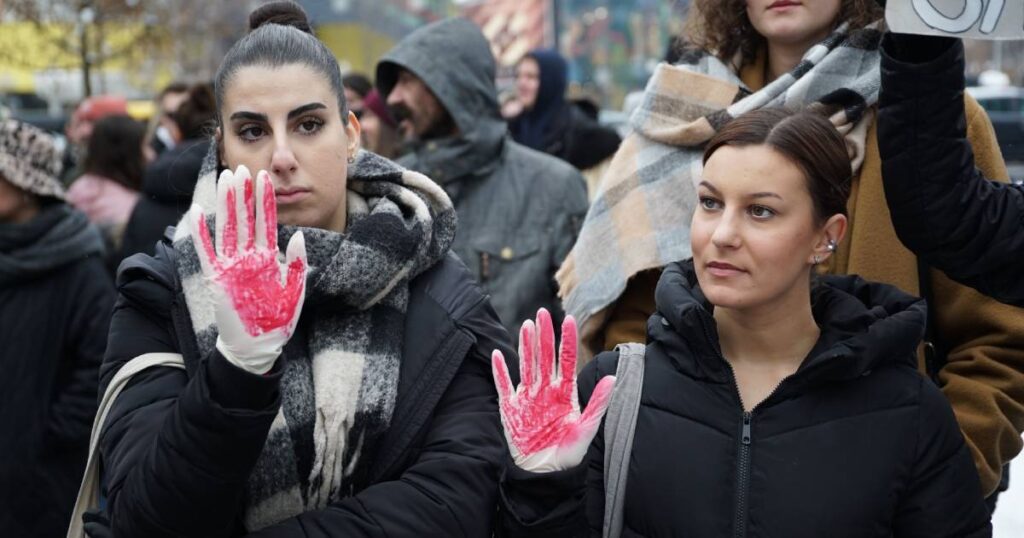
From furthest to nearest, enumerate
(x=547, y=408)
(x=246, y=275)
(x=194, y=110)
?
1. (x=194, y=110)
2. (x=547, y=408)
3. (x=246, y=275)

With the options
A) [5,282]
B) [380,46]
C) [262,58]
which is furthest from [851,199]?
[380,46]

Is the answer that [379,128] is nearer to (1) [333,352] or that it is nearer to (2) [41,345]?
(2) [41,345]

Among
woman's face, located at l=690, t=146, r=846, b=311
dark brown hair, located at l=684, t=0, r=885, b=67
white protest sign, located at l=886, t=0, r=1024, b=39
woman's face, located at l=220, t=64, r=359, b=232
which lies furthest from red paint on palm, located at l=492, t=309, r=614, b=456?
dark brown hair, located at l=684, t=0, r=885, b=67

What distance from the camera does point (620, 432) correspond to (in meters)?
2.56

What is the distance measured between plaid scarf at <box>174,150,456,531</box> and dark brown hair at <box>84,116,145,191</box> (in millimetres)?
4764

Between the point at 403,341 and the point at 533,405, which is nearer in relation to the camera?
→ the point at 533,405

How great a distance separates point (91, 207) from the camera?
7012 millimetres

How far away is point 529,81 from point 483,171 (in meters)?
2.58

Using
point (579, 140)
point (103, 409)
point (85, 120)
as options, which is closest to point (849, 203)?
point (103, 409)

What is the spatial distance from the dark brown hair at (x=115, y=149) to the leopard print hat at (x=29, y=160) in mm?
2141

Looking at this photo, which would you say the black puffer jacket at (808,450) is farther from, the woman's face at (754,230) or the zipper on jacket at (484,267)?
the zipper on jacket at (484,267)

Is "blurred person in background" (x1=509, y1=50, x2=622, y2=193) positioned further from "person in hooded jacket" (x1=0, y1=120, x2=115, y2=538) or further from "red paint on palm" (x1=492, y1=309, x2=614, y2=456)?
"red paint on palm" (x1=492, y1=309, x2=614, y2=456)

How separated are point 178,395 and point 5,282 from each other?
102 inches

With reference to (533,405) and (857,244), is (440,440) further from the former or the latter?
(857,244)
